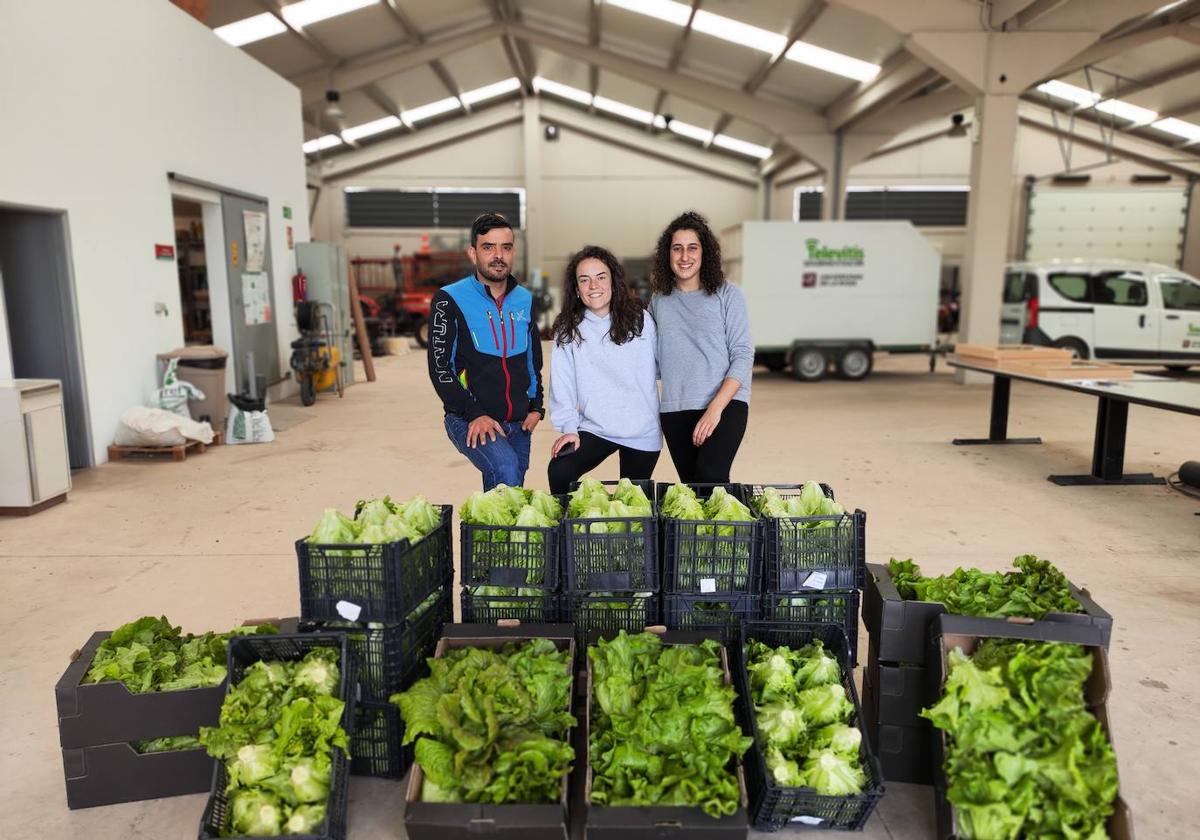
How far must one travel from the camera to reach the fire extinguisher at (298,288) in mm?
10086

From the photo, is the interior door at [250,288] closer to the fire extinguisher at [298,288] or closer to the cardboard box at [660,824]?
the fire extinguisher at [298,288]

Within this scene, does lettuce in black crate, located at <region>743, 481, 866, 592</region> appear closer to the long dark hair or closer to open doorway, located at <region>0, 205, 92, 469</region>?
the long dark hair

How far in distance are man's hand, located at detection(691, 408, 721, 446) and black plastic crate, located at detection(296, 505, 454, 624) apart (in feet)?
4.07

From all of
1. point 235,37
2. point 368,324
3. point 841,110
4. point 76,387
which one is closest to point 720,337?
point 76,387

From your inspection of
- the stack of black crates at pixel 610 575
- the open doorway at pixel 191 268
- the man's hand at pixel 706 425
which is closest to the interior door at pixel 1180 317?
the man's hand at pixel 706 425

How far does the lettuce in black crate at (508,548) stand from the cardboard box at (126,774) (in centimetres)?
92

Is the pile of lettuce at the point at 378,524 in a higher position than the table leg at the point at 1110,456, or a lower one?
higher

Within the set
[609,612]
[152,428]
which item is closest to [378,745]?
[609,612]

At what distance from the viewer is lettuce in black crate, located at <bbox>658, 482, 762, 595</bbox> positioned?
7.77ft

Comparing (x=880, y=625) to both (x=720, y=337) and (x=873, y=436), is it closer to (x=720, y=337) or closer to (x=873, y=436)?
(x=720, y=337)

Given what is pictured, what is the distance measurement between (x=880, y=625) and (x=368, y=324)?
15.3 m

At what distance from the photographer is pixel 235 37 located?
1153 cm

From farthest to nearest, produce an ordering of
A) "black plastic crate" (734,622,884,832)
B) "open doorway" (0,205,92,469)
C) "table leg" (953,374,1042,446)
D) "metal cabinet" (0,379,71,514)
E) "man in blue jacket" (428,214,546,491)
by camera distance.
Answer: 1. "table leg" (953,374,1042,446)
2. "open doorway" (0,205,92,469)
3. "metal cabinet" (0,379,71,514)
4. "man in blue jacket" (428,214,546,491)
5. "black plastic crate" (734,622,884,832)

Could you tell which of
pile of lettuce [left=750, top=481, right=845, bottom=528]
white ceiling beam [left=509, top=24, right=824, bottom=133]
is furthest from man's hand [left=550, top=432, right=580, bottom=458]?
white ceiling beam [left=509, top=24, right=824, bottom=133]
